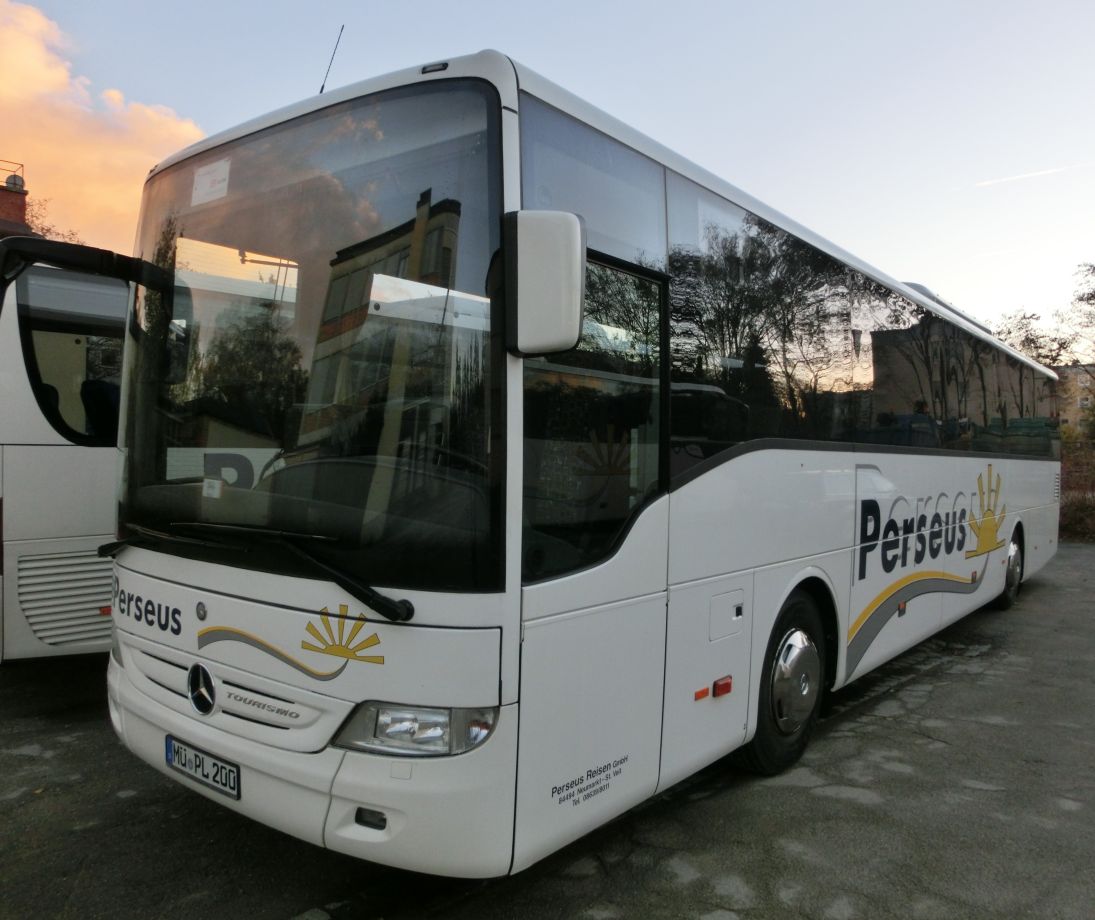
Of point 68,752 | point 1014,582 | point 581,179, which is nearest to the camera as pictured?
point 581,179

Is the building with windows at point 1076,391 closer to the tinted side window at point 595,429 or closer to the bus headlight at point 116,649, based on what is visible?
the tinted side window at point 595,429

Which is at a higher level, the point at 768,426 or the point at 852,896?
the point at 768,426

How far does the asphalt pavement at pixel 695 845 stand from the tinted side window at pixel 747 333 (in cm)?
171

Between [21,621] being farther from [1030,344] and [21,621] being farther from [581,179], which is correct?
[1030,344]

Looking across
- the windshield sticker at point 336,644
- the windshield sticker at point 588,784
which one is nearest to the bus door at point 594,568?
the windshield sticker at point 588,784

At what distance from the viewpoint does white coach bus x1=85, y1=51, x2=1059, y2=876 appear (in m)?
2.63

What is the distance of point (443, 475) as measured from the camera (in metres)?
2.63

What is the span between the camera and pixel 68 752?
4738 millimetres

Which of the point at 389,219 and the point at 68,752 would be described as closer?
the point at 389,219

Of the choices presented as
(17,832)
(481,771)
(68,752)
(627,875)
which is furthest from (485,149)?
(68,752)

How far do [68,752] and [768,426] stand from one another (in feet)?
14.2

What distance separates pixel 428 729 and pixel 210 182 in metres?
2.38

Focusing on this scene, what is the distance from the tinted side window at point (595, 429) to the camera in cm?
281

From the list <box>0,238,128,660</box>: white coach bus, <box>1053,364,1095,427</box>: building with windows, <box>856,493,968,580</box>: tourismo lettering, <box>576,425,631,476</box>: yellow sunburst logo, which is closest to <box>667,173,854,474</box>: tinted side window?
<box>576,425,631,476</box>: yellow sunburst logo
